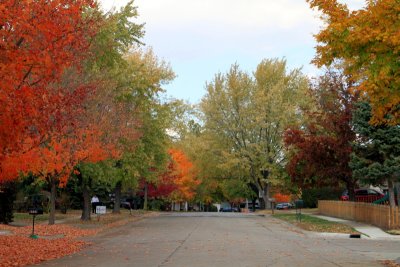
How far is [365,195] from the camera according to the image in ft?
166

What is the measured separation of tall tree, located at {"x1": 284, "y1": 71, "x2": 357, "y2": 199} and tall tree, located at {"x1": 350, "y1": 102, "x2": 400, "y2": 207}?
3266mm

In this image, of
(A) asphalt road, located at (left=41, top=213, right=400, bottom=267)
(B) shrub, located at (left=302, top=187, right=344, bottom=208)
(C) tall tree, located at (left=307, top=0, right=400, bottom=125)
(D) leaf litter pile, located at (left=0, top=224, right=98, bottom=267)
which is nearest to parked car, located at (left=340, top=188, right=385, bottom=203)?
(B) shrub, located at (left=302, top=187, right=344, bottom=208)

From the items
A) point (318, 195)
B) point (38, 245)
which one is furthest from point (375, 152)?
point (318, 195)

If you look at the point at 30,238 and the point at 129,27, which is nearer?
the point at 30,238

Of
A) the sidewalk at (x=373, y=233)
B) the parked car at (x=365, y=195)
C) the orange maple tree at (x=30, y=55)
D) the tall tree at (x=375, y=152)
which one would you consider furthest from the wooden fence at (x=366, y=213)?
the orange maple tree at (x=30, y=55)

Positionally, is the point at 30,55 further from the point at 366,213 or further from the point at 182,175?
the point at 182,175

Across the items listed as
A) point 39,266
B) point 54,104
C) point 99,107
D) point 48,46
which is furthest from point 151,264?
point 99,107

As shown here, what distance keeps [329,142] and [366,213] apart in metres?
6.32

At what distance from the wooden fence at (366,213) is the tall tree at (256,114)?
9.93m

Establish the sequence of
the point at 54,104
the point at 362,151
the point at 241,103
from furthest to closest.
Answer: the point at 241,103 < the point at 362,151 < the point at 54,104

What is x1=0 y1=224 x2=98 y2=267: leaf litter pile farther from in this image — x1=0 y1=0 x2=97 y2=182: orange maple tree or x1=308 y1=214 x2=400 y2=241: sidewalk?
x1=308 y1=214 x2=400 y2=241: sidewalk

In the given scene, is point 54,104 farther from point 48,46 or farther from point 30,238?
point 30,238

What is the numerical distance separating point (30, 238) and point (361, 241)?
13.3 metres

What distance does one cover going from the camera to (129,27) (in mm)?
33250
